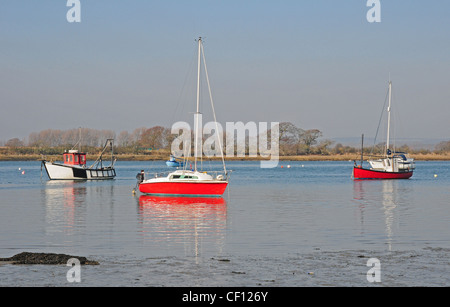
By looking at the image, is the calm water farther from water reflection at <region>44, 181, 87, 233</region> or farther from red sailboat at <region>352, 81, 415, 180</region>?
red sailboat at <region>352, 81, 415, 180</region>

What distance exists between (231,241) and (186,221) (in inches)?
313

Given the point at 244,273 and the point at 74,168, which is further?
the point at 74,168

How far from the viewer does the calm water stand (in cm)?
1725

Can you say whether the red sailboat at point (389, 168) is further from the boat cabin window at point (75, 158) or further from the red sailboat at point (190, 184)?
the red sailboat at point (190, 184)

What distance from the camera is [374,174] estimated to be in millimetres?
88750

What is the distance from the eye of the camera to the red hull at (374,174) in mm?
87438

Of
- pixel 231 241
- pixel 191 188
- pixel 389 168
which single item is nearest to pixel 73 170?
pixel 191 188

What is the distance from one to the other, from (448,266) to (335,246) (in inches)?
220

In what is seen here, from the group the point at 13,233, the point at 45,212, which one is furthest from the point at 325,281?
the point at 45,212

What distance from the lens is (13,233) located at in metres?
28.0

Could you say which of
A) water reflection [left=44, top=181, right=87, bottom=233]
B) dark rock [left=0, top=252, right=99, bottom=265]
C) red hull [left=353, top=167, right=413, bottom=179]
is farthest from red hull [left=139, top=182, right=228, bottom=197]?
red hull [left=353, top=167, right=413, bottom=179]

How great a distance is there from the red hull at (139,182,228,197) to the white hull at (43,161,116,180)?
3904cm

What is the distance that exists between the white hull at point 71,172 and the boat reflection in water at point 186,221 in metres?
37.4
